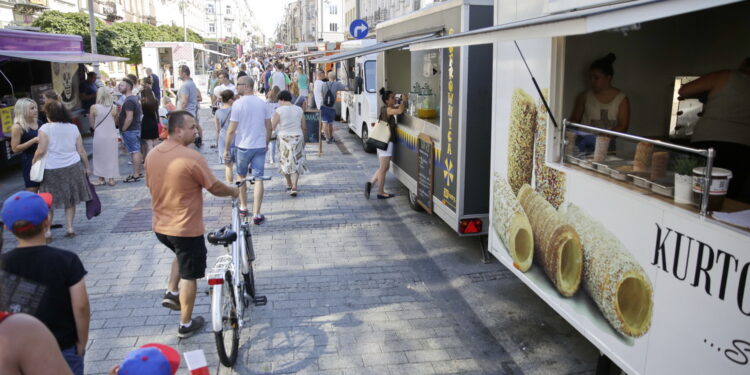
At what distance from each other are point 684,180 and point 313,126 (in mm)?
10934

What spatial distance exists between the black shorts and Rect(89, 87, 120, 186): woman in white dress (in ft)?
18.9

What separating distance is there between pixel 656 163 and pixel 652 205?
0.33 m

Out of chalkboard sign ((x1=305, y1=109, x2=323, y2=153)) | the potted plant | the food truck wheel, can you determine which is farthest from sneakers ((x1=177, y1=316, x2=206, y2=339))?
chalkboard sign ((x1=305, y1=109, x2=323, y2=153))

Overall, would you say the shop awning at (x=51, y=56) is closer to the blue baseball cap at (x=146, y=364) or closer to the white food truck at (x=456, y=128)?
the white food truck at (x=456, y=128)

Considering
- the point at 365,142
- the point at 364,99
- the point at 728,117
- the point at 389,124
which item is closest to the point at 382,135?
the point at 389,124

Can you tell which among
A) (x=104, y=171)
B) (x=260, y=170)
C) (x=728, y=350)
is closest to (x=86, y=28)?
(x=104, y=171)

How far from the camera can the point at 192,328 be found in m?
4.63

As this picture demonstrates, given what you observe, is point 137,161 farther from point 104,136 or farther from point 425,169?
point 425,169

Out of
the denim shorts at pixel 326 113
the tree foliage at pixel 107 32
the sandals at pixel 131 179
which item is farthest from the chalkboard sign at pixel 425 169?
the tree foliage at pixel 107 32

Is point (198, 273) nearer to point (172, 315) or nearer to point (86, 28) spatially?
point (172, 315)

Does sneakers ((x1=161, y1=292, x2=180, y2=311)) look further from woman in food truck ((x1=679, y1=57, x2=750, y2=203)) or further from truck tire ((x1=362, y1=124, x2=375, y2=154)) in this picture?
truck tire ((x1=362, y1=124, x2=375, y2=154))

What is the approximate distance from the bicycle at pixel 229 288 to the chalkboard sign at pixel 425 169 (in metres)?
2.75

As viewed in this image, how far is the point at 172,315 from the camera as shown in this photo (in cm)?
502

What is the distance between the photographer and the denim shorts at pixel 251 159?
7547 mm
